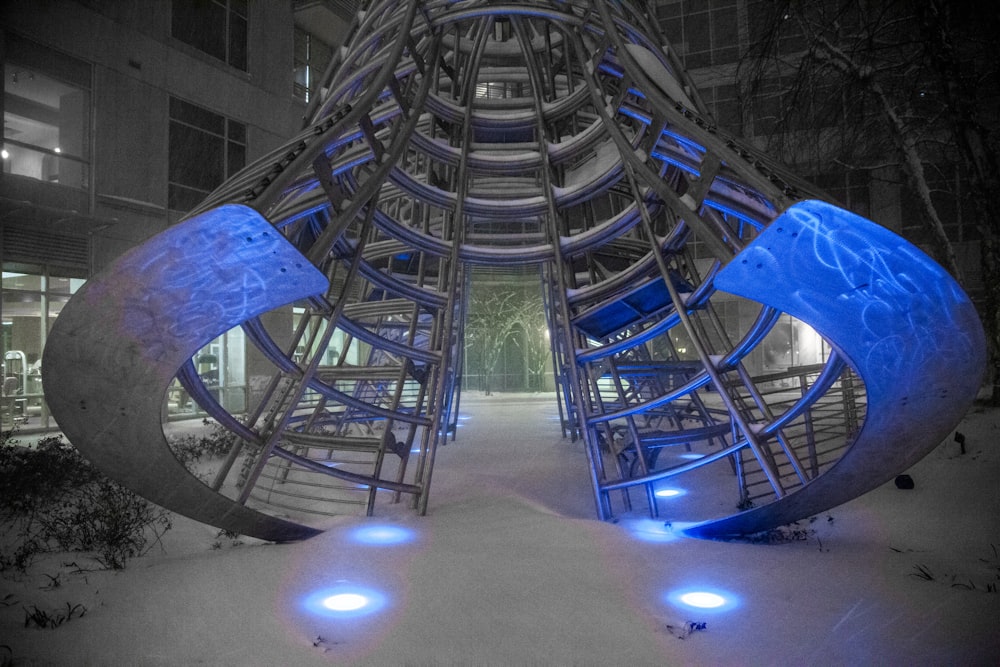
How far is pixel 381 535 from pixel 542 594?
5.56 feet

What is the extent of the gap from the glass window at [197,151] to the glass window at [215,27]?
5.26 feet

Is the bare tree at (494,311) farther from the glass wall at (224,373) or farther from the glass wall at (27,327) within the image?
the glass wall at (27,327)

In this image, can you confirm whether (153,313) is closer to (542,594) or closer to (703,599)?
(542,594)

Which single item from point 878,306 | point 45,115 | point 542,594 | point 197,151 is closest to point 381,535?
point 542,594

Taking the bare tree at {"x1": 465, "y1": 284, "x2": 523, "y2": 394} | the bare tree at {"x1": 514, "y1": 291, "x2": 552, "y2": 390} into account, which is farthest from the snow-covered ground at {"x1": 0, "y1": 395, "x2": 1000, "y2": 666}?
the bare tree at {"x1": 465, "y1": 284, "x2": 523, "y2": 394}

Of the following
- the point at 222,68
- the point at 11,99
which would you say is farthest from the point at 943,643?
the point at 222,68

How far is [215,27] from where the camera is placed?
15141mm

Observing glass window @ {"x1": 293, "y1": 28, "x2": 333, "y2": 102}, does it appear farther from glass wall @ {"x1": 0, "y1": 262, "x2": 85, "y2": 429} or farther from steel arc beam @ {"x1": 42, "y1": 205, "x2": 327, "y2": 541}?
steel arc beam @ {"x1": 42, "y1": 205, "x2": 327, "y2": 541}

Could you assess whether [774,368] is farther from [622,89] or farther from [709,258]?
[622,89]

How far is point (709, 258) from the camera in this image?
22.7 metres

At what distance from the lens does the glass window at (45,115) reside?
1107 cm

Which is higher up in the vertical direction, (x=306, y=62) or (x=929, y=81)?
(x=306, y=62)

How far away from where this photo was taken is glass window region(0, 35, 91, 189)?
11070mm

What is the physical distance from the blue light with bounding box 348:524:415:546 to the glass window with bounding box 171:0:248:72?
1417cm
